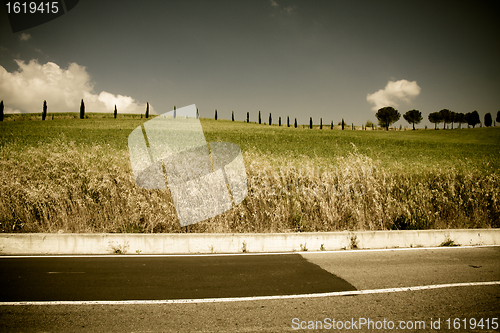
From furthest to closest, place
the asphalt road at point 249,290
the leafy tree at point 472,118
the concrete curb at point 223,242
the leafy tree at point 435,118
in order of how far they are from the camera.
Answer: the leafy tree at point 435,118 → the leafy tree at point 472,118 → the concrete curb at point 223,242 → the asphalt road at point 249,290

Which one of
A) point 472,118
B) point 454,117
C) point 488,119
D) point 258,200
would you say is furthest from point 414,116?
point 258,200

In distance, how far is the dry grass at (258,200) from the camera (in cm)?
656

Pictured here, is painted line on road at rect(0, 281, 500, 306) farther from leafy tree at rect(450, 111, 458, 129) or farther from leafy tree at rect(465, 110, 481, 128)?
leafy tree at rect(465, 110, 481, 128)

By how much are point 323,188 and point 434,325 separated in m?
4.60

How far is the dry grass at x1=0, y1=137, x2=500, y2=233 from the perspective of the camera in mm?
6559

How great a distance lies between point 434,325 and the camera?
10.8 feet

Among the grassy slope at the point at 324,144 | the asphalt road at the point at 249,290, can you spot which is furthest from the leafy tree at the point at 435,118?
the asphalt road at the point at 249,290

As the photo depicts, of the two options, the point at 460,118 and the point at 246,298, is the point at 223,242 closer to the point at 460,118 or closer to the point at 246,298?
the point at 246,298

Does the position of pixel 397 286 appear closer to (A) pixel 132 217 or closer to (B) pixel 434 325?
(B) pixel 434 325

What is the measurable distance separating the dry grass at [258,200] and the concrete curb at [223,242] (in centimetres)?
76

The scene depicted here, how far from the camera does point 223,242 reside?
5.82 m

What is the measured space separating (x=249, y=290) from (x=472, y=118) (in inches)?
6653

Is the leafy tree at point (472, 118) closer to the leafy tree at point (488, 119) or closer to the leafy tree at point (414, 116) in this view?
the leafy tree at point (488, 119)

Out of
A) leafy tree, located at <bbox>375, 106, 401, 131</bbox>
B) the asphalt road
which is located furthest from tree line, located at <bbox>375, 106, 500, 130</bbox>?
the asphalt road
